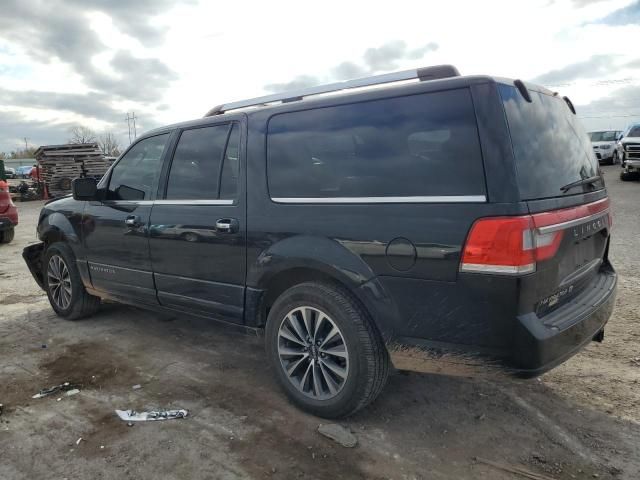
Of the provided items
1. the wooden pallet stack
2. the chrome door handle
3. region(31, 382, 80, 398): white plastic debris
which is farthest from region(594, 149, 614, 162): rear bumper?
region(31, 382, 80, 398): white plastic debris

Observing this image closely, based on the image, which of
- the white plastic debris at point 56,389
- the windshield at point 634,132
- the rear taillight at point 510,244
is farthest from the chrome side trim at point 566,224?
the windshield at point 634,132

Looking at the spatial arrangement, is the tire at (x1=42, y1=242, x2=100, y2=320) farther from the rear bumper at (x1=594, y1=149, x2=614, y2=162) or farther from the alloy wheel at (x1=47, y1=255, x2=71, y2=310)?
the rear bumper at (x1=594, y1=149, x2=614, y2=162)

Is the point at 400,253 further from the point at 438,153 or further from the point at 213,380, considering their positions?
the point at 213,380

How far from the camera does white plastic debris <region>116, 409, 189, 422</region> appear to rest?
123 inches

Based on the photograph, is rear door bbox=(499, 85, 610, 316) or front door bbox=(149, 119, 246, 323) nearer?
rear door bbox=(499, 85, 610, 316)

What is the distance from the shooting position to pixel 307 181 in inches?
121

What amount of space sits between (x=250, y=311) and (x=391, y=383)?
1145 millimetres

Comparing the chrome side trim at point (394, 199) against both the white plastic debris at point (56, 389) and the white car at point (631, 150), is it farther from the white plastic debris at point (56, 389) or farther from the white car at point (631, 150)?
the white car at point (631, 150)

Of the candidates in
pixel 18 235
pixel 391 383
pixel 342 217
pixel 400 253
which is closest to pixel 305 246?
pixel 342 217

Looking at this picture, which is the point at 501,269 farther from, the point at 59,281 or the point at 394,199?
the point at 59,281

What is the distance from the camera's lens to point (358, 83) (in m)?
3.05

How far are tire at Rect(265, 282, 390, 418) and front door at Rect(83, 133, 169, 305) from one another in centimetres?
146

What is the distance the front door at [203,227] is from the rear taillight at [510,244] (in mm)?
1584

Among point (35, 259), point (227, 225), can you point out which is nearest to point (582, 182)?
point (227, 225)
